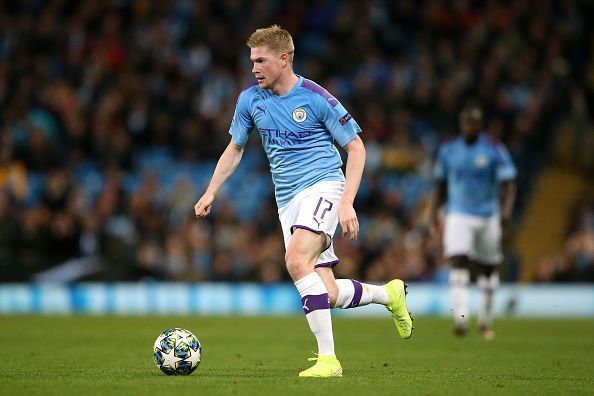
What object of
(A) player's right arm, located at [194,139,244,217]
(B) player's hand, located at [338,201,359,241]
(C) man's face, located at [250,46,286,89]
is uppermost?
(C) man's face, located at [250,46,286,89]

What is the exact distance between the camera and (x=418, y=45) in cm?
2375

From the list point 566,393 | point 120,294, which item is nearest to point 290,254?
point 566,393

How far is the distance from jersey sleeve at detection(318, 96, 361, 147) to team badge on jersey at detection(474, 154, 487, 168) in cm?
579

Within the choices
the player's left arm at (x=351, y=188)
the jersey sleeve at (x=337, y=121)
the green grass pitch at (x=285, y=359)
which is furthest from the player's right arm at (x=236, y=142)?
the green grass pitch at (x=285, y=359)

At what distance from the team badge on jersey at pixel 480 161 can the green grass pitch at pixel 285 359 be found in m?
2.06

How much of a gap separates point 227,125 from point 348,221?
13962mm

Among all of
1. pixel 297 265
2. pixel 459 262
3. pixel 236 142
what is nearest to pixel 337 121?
pixel 236 142

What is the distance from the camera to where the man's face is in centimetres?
820

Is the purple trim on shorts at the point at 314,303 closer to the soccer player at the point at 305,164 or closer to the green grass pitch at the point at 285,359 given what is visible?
the soccer player at the point at 305,164

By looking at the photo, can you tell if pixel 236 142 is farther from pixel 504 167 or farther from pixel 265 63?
pixel 504 167

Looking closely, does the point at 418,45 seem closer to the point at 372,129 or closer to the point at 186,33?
the point at 372,129

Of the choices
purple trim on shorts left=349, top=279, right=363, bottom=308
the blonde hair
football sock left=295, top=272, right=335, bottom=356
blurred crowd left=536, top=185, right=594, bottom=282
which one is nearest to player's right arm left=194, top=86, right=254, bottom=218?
the blonde hair

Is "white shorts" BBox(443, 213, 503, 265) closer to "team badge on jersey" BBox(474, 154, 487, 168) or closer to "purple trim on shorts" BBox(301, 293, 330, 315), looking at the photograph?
"team badge on jersey" BBox(474, 154, 487, 168)

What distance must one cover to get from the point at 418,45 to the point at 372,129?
305 centimetres
